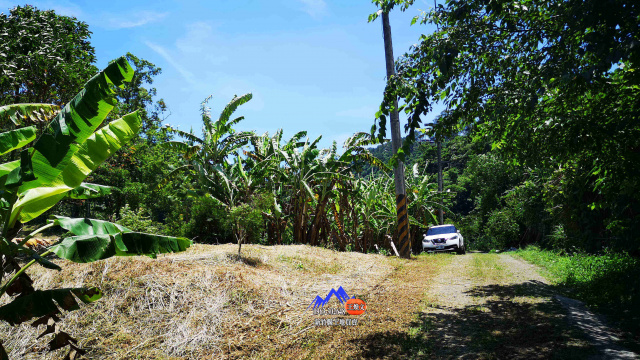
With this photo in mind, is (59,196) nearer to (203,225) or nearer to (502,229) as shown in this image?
(203,225)

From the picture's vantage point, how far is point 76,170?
167 inches

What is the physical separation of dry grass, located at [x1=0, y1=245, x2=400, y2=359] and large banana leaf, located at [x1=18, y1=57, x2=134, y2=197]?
2230 mm

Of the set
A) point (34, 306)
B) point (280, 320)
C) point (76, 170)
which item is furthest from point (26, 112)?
point (280, 320)

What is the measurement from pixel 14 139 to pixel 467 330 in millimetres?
6175

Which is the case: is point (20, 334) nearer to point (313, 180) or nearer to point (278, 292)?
point (278, 292)

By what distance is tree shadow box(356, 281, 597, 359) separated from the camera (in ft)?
13.6

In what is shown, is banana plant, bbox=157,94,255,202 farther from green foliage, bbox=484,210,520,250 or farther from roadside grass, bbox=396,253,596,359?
green foliage, bbox=484,210,520,250

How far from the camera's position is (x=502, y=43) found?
209 inches

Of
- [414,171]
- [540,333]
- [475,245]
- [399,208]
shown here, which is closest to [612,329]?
[540,333]

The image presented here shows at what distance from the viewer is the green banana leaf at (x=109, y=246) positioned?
11.6 feet

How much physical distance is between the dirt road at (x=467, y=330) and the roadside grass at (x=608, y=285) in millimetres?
340

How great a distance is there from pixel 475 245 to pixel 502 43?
90.5 feet

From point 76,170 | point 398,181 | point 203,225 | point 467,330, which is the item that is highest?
point 398,181

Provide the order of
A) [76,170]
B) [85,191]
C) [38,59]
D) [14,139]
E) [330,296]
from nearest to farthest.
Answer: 1. [14,139]
2. [76,170]
3. [85,191]
4. [330,296]
5. [38,59]
